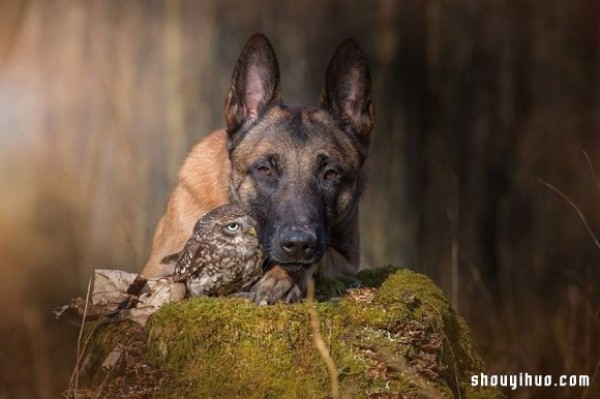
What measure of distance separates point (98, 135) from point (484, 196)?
14.9ft

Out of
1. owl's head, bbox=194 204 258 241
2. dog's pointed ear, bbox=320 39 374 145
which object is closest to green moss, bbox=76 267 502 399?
owl's head, bbox=194 204 258 241

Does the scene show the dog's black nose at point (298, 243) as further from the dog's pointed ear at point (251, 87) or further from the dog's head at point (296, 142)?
the dog's pointed ear at point (251, 87)

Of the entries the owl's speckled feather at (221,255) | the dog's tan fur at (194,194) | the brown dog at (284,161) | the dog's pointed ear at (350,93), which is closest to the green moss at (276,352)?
the owl's speckled feather at (221,255)

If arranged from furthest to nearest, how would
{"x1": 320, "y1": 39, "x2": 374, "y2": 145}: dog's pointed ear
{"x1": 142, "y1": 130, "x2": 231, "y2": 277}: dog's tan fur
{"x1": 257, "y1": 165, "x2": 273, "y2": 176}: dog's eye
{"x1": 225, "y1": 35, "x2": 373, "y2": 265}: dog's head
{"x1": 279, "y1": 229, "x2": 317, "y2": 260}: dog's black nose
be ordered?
1. {"x1": 142, "y1": 130, "x2": 231, "y2": 277}: dog's tan fur
2. {"x1": 320, "y1": 39, "x2": 374, "y2": 145}: dog's pointed ear
3. {"x1": 257, "y1": 165, "x2": 273, "y2": 176}: dog's eye
4. {"x1": 225, "y1": 35, "x2": 373, "y2": 265}: dog's head
5. {"x1": 279, "y1": 229, "x2": 317, "y2": 260}: dog's black nose

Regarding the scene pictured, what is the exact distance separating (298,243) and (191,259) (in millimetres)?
670

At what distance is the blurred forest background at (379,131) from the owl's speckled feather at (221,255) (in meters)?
3.43

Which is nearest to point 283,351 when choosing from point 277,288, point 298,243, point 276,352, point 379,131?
point 276,352

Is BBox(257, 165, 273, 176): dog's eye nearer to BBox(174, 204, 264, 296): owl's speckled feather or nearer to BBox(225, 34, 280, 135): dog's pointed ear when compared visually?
BBox(225, 34, 280, 135): dog's pointed ear

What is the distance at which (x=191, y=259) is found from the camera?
4.32m

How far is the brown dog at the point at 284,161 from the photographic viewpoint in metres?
5.34

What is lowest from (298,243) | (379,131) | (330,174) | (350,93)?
(298,243)

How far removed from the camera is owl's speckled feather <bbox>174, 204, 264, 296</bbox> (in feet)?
14.0

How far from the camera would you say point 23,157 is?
9.53 metres

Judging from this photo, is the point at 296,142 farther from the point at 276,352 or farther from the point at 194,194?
the point at 276,352
